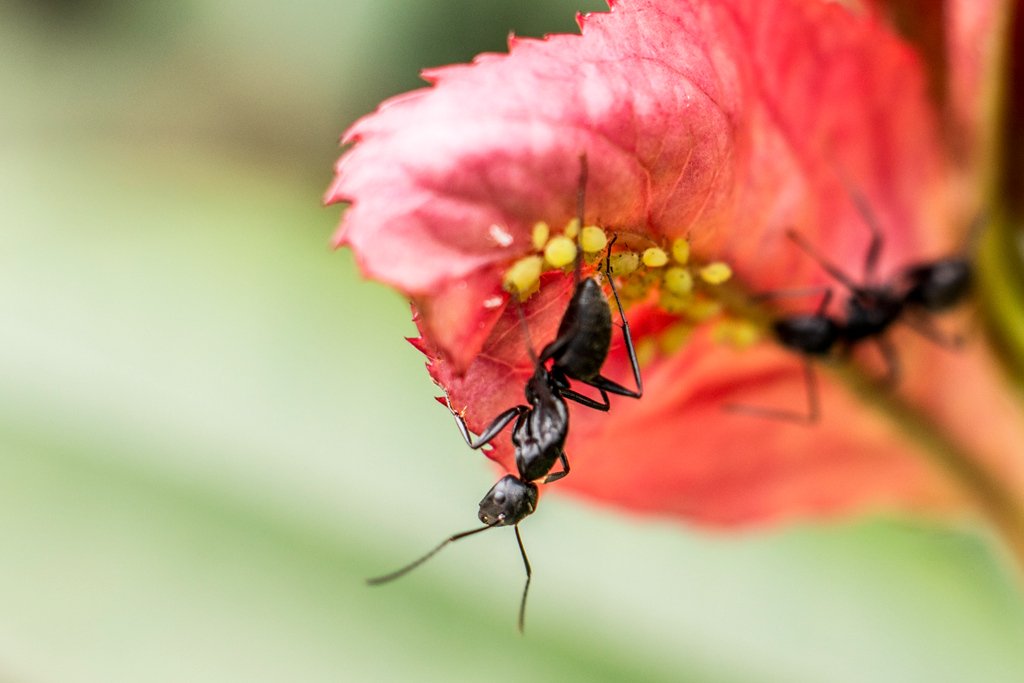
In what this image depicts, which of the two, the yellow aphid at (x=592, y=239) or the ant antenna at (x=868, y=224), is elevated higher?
the yellow aphid at (x=592, y=239)

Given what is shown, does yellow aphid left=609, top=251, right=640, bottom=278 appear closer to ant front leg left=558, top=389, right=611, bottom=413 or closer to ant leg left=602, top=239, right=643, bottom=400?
ant leg left=602, top=239, right=643, bottom=400

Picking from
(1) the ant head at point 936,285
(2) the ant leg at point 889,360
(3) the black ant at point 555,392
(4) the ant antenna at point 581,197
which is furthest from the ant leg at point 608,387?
(1) the ant head at point 936,285

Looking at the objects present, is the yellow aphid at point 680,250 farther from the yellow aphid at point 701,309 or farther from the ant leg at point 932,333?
the ant leg at point 932,333

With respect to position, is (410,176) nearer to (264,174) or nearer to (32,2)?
(264,174)

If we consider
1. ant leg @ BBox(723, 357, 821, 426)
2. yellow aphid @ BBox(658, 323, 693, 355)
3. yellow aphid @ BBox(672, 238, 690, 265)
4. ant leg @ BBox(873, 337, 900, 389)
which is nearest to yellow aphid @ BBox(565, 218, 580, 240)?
yellow aphid @ BBox(672, 238, 690, 265)

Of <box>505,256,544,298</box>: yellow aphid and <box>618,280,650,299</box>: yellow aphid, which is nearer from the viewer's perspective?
<box>505,256,544,298</box>: yellow aphid

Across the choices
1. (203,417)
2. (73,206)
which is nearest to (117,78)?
(73,206)

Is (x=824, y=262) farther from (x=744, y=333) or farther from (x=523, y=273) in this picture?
(x=523, y=273)
